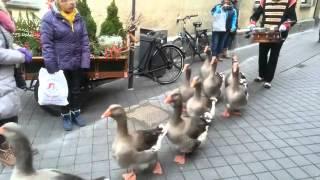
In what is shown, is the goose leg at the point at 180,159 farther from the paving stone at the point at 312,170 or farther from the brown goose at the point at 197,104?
Result: the paving stone at the point at 312,170

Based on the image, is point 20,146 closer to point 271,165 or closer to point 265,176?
point 265,176

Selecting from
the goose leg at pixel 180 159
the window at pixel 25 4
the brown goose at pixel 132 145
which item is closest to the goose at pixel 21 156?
the brown goose at pixel 132 145

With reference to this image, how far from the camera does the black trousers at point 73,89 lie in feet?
17.1

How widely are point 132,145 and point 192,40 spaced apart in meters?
6.40

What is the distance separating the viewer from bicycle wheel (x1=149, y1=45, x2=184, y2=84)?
7691mm

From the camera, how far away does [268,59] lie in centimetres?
771

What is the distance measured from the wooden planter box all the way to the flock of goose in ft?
3.86

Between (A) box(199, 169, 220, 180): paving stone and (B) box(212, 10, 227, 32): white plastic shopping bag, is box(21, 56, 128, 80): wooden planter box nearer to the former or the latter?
(A) box(199, 169, 220, 180): paving stone

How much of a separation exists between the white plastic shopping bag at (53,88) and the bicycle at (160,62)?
2.43m

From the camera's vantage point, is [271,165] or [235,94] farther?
[235,94]

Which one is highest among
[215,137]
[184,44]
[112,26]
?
[112,26]

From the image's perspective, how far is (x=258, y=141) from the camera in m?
5.13

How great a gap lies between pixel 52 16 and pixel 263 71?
4794mm

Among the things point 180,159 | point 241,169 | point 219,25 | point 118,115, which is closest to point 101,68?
point 180,159
